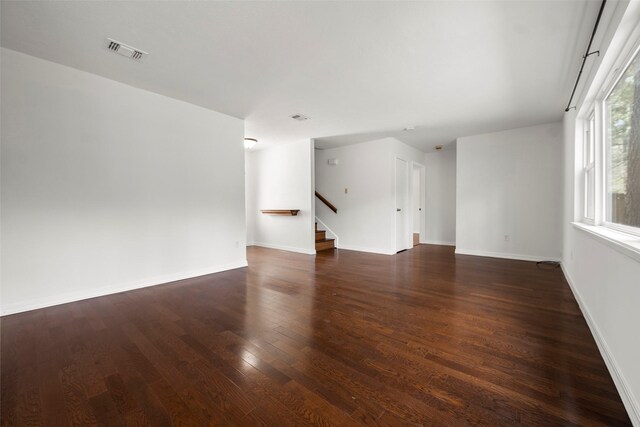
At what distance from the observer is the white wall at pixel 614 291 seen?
1.35 meters

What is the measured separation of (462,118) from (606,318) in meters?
3.45

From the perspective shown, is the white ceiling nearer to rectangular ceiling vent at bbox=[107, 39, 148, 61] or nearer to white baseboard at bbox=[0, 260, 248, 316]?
rectangular ceiling vent at bbox=[107, 39, 148, 61]

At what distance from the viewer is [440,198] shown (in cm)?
706

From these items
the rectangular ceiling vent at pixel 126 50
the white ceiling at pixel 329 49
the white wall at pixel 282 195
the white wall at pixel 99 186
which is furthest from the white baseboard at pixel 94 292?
the rectangular ceiling vent at pixel 126 50

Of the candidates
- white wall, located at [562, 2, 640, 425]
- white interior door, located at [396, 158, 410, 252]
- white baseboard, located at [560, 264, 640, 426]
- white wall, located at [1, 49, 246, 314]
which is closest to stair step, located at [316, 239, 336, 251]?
white interior door, located at [396, 158, 410, 252]

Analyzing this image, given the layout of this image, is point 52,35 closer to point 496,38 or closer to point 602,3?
point 496,38

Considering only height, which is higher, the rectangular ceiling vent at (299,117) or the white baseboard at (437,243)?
the rectangular ceiling vent at (299,117)

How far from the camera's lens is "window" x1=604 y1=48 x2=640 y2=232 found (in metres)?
1.80

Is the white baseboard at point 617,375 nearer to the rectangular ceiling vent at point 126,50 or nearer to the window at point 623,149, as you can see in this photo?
the window at point 623,149

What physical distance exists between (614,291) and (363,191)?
4.71 m

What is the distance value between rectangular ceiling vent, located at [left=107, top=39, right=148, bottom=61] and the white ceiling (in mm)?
74

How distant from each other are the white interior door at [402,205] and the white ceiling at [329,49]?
2.18 meters

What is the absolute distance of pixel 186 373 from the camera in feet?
→ 5.57

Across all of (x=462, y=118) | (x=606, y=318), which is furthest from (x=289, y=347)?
(x=462, y=118)
